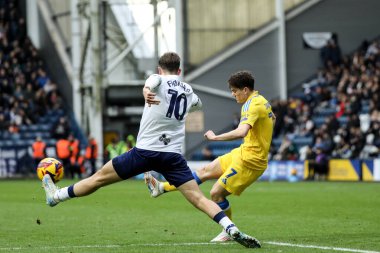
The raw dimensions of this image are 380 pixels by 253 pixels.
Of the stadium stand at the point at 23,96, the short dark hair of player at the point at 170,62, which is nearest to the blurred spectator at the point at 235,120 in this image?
the stadium stand at the point at 23,96


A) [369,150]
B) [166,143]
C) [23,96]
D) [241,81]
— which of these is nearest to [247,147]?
[241,81]

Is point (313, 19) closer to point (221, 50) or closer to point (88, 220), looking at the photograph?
point (221, 50)

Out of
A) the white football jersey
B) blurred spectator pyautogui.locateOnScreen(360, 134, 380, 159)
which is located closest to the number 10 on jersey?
the white football jersey

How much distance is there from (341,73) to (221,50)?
589 centimetres

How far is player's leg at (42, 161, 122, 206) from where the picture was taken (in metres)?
10.8

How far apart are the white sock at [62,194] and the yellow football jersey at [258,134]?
2.21 m

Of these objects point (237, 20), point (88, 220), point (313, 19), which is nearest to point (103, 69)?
point (237, 20)

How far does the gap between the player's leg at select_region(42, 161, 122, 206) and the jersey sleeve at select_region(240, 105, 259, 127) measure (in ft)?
5.30

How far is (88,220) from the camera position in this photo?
15.5m

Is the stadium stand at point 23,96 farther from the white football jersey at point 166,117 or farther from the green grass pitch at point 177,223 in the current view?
the white football jersey at point 166,117

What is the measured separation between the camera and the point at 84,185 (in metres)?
11.0

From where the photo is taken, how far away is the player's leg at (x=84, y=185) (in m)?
10.8

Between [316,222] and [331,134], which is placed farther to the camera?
[331,134]

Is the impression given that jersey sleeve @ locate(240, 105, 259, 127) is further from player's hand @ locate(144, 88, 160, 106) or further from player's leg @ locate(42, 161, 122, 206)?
player's leg @ locate(42, 161, 122, 206)
